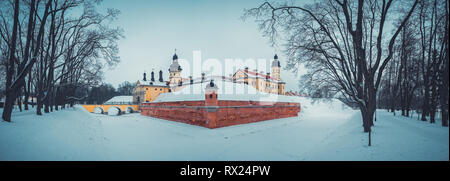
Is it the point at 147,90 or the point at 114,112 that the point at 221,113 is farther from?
the point at 147,90

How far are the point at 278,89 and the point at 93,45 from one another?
4239cm

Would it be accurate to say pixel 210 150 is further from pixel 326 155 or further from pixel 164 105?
pixel 164 105

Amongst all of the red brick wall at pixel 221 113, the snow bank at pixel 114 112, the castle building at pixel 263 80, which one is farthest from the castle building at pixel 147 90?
the red brick wall at pixel 221 113

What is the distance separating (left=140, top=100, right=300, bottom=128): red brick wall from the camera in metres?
11.9

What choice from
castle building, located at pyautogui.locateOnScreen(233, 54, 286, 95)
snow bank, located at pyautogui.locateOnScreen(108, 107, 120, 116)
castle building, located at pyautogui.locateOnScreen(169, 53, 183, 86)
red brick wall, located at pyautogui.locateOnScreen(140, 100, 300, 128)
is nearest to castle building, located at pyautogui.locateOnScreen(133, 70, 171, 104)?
castle building, located at pyautogui.locateOnScreen(169, 53, 183, 86)

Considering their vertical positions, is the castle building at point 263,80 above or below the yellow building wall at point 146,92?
above

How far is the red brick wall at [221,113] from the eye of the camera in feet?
39.1

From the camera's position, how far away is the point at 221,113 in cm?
1212

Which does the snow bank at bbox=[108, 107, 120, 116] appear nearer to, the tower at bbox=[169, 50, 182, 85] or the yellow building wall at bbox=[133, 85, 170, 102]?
the yellow building wall at bbox=[133, 85, 170, 102]

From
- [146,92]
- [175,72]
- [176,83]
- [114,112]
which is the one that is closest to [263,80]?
[176,83]

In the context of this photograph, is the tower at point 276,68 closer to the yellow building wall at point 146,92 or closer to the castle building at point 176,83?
the castle building at point 176,83

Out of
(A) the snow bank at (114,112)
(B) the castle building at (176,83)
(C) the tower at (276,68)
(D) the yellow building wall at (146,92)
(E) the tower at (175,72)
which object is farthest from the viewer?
(E) the tower at (175,72)
